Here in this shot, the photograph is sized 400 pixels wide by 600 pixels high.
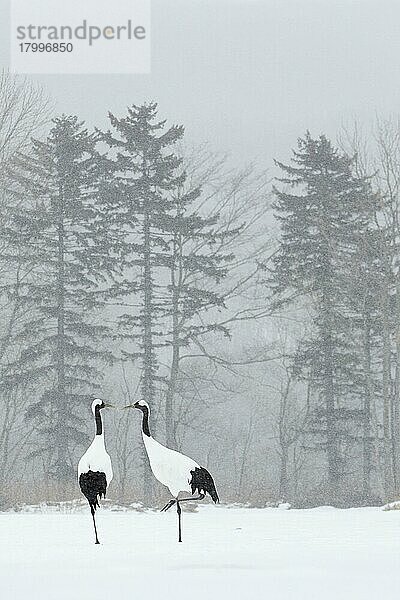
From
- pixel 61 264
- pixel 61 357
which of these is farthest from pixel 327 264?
pixel 61 357

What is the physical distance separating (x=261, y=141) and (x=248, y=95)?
1.70m

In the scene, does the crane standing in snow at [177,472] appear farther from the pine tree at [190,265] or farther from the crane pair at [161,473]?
the pine tree at [190,265]

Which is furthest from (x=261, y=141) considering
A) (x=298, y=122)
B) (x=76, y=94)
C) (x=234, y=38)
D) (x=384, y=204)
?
(x=384, y=204)

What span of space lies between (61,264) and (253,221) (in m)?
5.41

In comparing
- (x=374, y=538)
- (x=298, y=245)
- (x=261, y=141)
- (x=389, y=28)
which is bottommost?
(x=374, y=538)

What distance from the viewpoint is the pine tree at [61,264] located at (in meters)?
24.9

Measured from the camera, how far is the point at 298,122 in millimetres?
31922

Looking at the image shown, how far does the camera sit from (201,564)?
23.0 feet

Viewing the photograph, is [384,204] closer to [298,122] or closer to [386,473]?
[386,473]

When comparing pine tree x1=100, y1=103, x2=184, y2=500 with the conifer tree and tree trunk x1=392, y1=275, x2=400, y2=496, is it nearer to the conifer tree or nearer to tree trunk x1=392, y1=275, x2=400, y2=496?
the conifer tree

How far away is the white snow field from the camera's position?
20.0 ft

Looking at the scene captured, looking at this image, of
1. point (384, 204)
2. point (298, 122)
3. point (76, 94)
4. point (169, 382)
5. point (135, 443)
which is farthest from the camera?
point (135, 443)

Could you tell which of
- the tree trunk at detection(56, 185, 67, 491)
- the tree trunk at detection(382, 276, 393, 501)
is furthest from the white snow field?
the tree trunk at detection(56, 185, 67, 491)

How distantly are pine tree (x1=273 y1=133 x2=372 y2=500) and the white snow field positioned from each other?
14.2 m
